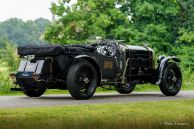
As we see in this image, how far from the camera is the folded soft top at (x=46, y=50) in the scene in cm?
1173

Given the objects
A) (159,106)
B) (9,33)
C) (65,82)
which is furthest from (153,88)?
(9,33)

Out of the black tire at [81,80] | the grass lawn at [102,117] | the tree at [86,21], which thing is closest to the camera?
the grass lawn at [102,117]

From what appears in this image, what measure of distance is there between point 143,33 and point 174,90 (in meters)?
24.1

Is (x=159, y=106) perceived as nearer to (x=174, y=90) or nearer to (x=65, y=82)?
(x=65, y=82)

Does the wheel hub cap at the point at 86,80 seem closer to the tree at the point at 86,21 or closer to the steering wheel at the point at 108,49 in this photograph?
the steering wheel at the point at 108,49

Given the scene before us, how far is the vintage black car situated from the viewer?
1180 centimetres

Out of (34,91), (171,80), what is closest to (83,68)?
(34,91)

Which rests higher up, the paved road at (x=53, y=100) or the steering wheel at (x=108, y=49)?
the steering wheel at (x=108, y=49)

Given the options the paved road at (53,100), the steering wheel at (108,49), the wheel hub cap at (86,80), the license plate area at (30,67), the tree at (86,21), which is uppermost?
the tree at (86,21)

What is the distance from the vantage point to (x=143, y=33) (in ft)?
125

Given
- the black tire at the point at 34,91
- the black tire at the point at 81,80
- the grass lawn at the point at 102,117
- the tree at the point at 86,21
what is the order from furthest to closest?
the tree at the point at 86,21
the black tire at the point at 34,91
the black tire at the point at 81,80
the grass lawn at the point at 102,117

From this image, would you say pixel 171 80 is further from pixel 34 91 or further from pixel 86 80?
pixel 34 91

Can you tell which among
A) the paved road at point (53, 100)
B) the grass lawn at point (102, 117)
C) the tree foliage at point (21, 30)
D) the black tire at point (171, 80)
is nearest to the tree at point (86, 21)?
the black tire at point (171, 80)

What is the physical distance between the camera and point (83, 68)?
11898 mm
